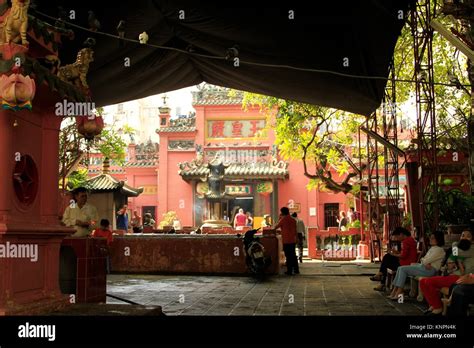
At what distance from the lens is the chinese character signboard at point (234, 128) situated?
26562 mm

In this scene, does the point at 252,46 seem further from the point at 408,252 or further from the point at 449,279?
the point at 449,279

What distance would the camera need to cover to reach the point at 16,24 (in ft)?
15.0

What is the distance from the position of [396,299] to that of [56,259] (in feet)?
16.3

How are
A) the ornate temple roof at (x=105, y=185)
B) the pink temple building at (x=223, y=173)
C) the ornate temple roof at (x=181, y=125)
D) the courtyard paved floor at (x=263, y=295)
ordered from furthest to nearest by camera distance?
the ornate temple roof at (x=181, y=125), the pink temple building at (x=223, y=173), the ornate temple roof at (x=105, y=185), the courtyard paved floor at (x=263, y=295)

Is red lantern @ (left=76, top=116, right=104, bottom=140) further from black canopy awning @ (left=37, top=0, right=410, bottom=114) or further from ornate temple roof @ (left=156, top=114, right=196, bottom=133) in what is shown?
ornate temple roof @ (left=156, top=114, right=196, bottom=133)

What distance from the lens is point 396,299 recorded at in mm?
8055

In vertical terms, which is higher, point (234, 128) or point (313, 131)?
point (234, 128)

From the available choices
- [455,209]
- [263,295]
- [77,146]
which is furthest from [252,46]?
[77,146]

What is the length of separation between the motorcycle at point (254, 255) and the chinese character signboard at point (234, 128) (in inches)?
584

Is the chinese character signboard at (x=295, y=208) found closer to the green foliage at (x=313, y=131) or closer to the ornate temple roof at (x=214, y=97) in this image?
the green foliage at (x=313, y=131)

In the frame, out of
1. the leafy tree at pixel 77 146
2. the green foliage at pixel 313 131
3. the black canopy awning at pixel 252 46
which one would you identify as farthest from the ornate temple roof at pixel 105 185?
the black canopy awning at pixel 252 46

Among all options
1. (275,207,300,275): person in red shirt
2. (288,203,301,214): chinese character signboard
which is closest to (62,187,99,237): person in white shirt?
(275,207,300,275): person in red shirt

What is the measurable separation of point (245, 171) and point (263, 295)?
1639 cm
